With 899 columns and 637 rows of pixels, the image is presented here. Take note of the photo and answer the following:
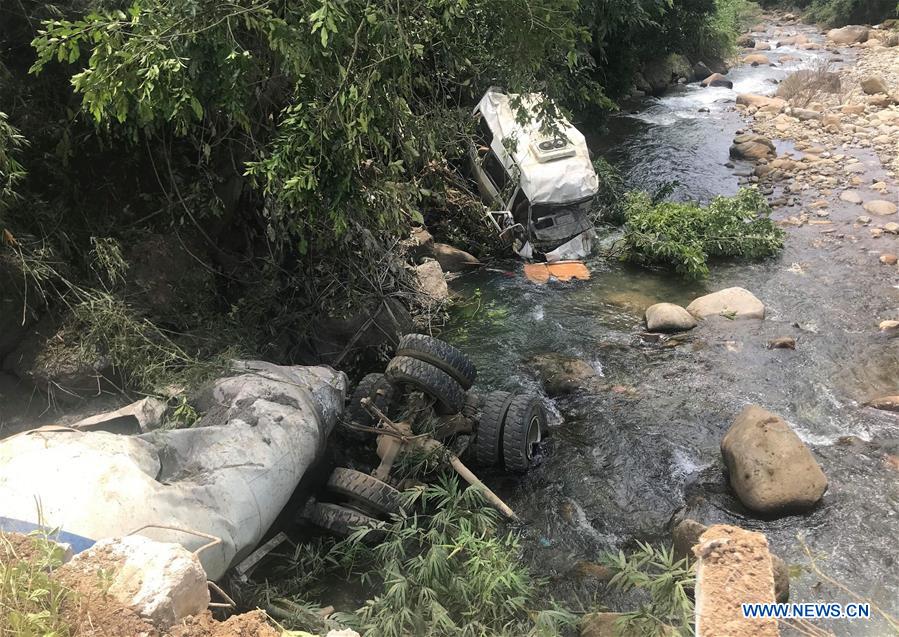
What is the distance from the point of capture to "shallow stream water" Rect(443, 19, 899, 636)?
16.7ft

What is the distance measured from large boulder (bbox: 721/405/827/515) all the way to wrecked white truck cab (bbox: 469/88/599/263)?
457 centimetres

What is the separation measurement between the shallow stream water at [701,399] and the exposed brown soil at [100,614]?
267 centimetres

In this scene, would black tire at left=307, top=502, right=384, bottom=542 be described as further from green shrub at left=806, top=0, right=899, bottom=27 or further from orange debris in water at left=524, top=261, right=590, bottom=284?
green shrub at left=806, top=0, right=899, bottom=27

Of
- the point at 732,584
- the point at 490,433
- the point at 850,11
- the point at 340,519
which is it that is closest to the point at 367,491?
the point at 340,519

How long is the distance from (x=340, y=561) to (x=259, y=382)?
142 centimetres

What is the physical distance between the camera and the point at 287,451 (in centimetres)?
441

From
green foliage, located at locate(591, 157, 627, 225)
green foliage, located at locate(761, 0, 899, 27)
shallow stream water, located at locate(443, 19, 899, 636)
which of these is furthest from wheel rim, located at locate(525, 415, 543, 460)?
green foliage, located at locate(761, 0, 899, 27)

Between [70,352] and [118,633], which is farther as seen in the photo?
[70,352]

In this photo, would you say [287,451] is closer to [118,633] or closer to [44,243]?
[118,633]

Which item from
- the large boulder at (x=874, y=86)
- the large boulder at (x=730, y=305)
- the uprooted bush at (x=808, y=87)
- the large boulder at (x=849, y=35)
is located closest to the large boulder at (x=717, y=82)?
the uprooted bush at (x=808, y=87)

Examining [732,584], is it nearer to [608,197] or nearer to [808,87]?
[608,197]

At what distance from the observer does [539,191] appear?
9.20m

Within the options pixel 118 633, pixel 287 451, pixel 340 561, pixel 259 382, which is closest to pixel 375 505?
pixel 340 561

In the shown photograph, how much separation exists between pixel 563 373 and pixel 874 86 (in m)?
14.7
